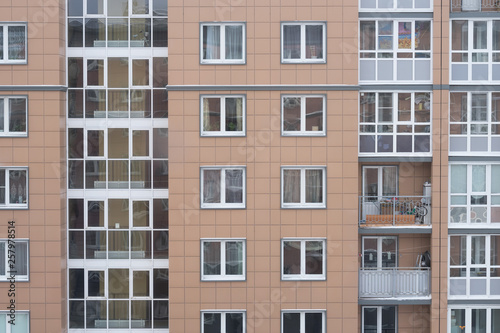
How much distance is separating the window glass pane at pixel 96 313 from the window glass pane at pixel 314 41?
10.8 metres

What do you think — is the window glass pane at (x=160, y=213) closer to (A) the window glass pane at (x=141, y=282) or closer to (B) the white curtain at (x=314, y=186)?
(A) the window glass pane at (x=141, y=282)

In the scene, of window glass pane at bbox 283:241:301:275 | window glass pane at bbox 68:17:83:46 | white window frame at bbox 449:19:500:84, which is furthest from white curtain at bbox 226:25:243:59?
white window frame at bbox 449:19:500:84

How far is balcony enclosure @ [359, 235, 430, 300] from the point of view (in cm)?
2025

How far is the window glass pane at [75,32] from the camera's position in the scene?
20562 millimetres

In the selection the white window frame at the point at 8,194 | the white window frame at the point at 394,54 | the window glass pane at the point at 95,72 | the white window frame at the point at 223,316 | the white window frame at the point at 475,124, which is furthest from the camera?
the window glass pane at the point at 95,72

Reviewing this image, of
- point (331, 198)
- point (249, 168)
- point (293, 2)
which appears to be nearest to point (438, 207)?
point (331, 198)

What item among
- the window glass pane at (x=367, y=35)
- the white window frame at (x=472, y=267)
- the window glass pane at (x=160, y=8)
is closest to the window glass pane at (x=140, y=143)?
the window glass pane at (x=160, y=8)

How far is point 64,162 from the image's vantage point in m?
20.3

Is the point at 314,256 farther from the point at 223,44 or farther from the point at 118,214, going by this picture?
the point at 223,44

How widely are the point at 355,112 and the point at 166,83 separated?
6.35 metres

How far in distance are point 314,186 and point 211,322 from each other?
558 cm

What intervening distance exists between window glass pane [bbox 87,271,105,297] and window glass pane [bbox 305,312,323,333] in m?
6.95

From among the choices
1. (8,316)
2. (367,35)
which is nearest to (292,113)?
(367,35)

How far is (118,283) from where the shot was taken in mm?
20812
